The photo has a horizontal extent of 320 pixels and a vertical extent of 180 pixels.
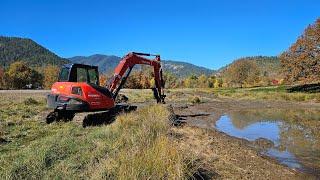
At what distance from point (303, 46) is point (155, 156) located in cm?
4223

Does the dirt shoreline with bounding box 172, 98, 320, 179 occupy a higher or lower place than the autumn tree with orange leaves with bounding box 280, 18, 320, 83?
lower

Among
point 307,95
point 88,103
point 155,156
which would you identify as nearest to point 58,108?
point 88,103

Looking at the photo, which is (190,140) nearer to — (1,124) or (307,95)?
(1,124)

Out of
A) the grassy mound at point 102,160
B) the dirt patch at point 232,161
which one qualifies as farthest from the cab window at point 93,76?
the grassy mound at point 102,160

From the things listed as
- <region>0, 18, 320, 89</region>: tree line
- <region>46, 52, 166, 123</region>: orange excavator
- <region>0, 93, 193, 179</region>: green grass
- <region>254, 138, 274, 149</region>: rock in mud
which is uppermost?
<region>0, 18, 320, 89</region>: tree line

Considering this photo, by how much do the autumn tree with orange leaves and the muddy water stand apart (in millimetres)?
22782

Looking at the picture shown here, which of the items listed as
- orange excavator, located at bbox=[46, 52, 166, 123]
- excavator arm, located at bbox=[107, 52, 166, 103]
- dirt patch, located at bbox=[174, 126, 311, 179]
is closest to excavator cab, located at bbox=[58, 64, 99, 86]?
orange excavator, located at bbox=[46, 52, 166, 123]

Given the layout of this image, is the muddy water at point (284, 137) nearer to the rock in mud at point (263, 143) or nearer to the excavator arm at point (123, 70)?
the rock in mud at point (263, 143)

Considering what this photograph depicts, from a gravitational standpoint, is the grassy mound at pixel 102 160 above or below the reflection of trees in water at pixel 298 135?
above

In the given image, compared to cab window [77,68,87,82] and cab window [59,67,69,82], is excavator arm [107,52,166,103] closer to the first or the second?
cab window [77,68,87,82]

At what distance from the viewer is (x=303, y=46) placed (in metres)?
47.0

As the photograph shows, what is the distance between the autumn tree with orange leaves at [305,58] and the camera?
45969 mm

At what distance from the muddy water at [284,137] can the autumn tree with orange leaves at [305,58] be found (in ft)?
74.7

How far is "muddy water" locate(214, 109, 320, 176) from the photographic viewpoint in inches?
486
